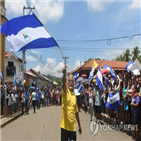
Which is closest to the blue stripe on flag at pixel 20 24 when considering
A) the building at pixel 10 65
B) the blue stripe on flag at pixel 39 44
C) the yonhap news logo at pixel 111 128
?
the blue stripe on flag at pixel 39 44

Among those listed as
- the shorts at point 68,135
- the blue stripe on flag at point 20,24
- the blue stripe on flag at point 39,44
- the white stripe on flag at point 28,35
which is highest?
the blue stripe on flag at point 20,24

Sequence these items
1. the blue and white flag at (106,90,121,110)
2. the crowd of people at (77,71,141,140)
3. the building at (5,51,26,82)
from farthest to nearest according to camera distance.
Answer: the building at (5,51,26,82)
the blue and white flag at (106,90,121,110)
the crowd of people at (77,71,141,140)

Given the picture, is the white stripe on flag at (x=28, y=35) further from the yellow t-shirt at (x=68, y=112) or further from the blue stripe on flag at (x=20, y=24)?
the yellow t-shirt at (x=68, y=112)

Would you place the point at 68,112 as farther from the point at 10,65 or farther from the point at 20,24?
the point at 10,65

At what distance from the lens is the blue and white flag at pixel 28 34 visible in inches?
245

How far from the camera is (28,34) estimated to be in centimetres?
630

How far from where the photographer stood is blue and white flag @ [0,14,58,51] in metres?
6.21

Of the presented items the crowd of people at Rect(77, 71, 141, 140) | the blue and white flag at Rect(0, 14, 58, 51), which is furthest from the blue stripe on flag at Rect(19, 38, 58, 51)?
the crowd of people at Rect(77, 71, 141, 140)

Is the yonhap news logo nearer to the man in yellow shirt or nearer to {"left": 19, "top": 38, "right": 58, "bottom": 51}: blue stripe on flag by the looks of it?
the man in yellow shirt

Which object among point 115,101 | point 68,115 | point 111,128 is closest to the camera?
point 68,115

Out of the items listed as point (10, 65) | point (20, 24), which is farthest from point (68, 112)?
point (10, 65)

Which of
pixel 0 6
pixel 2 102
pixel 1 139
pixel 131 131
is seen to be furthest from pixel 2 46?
pixel 131 131

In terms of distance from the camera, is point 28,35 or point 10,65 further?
point 10,65

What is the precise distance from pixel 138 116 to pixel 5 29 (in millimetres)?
5428
